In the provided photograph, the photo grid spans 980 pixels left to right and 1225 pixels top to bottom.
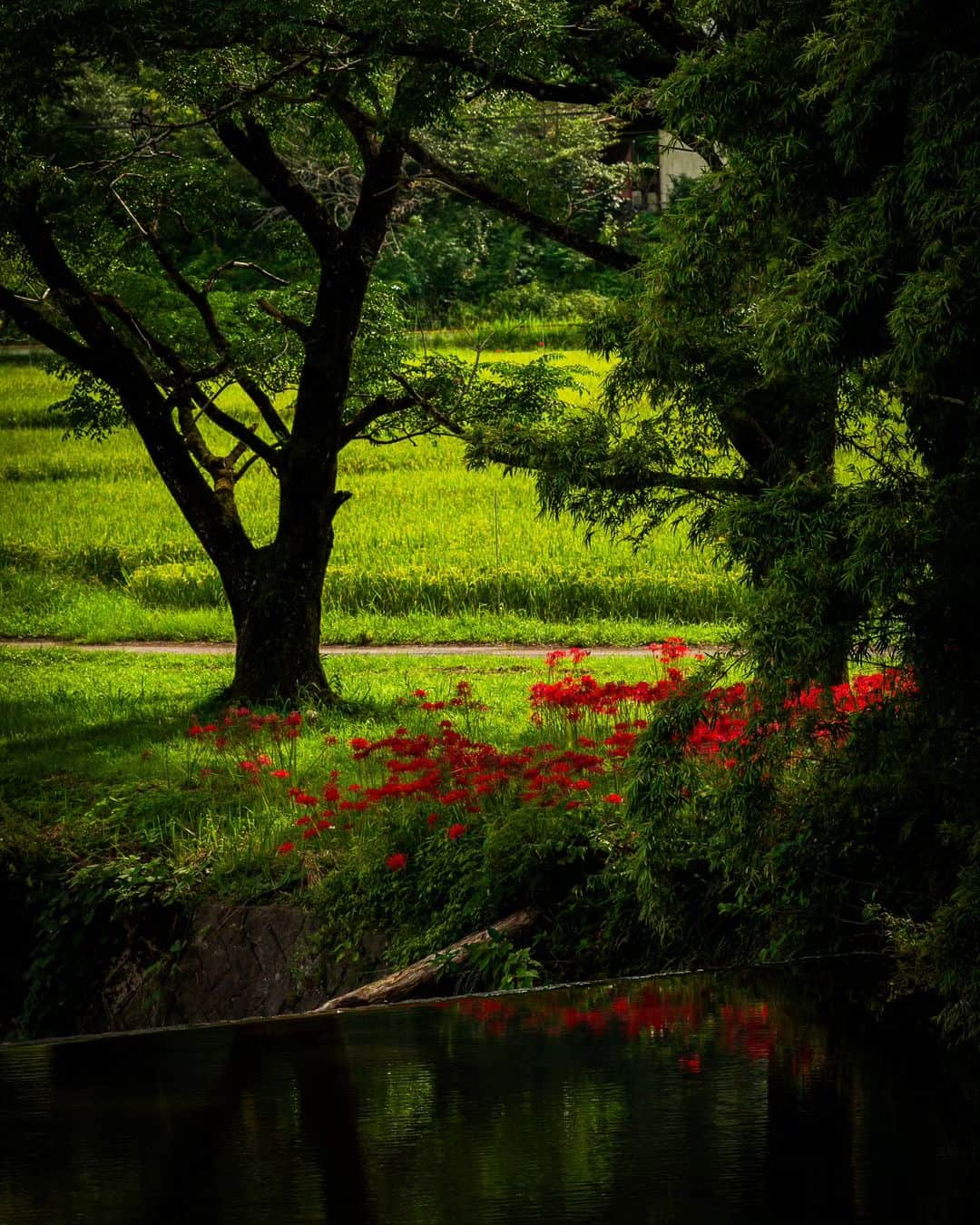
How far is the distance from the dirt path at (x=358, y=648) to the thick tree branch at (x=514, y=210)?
501cm

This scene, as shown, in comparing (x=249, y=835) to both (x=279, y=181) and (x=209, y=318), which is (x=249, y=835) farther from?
(x=279, y=181)

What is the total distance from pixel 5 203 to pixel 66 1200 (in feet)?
28.6

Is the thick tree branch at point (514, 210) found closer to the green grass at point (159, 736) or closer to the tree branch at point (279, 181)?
the tree branch at point (279, 181)

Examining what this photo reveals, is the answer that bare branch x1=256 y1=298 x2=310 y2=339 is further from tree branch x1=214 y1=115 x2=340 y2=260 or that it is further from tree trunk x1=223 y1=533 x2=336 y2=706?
tree trunk x1=223 y1=533 x2=336 y2=706

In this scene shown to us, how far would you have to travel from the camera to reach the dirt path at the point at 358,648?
1551cm

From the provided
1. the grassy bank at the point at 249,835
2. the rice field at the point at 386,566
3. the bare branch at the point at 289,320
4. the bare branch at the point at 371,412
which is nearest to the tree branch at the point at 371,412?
the bare branch at the point at 371,412

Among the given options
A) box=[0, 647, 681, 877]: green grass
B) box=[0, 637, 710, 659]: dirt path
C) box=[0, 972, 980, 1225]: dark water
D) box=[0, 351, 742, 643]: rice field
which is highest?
box=[0, 351, 742, 643]: rice field

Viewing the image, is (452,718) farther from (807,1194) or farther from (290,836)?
(807,1194)

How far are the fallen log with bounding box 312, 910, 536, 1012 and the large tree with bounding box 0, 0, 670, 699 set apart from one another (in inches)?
186

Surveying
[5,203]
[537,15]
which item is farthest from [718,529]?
[5,203]

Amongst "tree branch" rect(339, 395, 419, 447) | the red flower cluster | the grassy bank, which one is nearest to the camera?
the grassy bank

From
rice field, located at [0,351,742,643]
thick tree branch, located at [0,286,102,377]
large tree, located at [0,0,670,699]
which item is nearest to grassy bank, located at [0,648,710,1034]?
large tree, located at [0,0,670,699]

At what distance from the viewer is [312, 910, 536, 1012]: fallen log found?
22.4ft

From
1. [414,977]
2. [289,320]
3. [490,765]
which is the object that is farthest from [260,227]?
[414,977]
